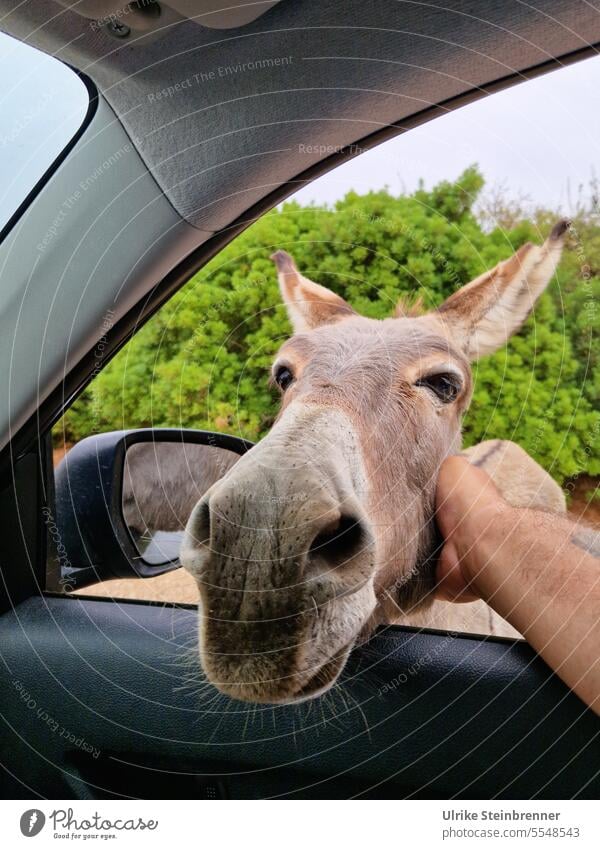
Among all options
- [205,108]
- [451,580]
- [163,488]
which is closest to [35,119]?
[205,108]

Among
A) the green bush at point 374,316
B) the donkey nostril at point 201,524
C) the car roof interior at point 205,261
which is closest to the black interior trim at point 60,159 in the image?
the car roof interior at point 205,261

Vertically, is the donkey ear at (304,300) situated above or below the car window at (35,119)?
below

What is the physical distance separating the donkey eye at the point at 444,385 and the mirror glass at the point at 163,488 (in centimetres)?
27

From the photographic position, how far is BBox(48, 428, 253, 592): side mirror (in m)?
1.01

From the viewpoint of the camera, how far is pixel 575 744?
0.76 m

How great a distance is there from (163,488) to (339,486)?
1.41 feet

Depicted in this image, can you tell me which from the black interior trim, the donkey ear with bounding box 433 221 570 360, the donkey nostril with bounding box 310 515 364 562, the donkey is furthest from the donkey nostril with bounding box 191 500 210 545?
the black interior trim

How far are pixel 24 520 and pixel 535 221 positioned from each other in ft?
2.71

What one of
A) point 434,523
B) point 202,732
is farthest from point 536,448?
point 202,732

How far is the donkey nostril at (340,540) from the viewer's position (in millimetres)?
689

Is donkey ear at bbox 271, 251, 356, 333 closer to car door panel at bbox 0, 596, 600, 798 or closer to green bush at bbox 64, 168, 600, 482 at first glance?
green bush at bbox 64, 168, 600, 482

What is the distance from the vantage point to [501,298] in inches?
32.2

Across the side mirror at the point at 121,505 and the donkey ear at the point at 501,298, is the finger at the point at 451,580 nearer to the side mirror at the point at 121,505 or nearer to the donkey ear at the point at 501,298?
the donkey ear at the point at 501,298

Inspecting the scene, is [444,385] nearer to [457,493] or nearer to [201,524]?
[457,493]
